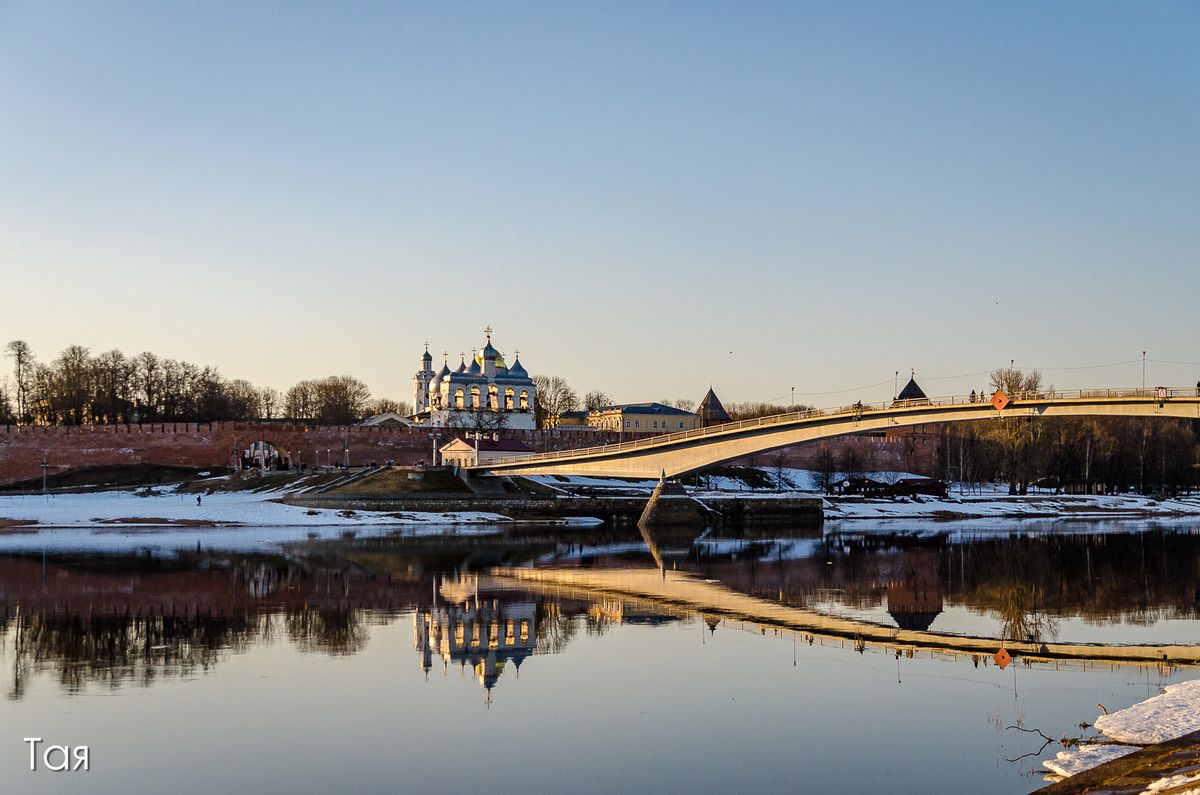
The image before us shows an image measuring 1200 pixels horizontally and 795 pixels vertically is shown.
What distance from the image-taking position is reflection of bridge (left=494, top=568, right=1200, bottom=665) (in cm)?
1841

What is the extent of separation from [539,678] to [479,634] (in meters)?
3.97

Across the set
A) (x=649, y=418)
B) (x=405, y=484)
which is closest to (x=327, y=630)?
(x=405, y=484)

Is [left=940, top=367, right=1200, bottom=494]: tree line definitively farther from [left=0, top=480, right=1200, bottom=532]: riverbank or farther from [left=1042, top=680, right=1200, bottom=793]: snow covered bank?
[left=1042, top=680, right=1200, bottom=793]: snow covered bank

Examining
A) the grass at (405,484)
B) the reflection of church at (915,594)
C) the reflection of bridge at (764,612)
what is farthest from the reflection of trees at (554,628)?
the grass at (405,484)

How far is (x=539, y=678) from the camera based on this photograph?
16688mm

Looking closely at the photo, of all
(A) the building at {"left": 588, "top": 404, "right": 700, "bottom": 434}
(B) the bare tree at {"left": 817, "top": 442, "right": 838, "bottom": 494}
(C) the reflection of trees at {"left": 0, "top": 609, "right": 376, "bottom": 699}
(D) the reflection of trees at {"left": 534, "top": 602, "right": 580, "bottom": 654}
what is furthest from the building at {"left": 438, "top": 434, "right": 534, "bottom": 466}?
(A) the building at {"left": 588, "top": 404, "right": 700, "bottom": 434}

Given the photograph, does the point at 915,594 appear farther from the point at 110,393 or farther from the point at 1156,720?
the point at 110,393

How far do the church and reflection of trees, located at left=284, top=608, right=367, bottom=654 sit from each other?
238ft

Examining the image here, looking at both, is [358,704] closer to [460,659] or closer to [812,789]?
[460,659]

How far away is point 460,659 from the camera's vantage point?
18172 millimetres

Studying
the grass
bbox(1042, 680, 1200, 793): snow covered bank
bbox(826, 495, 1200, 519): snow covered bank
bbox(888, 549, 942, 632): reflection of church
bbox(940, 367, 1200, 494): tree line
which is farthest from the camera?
bbox(940, 367, 1200, 494): tree line

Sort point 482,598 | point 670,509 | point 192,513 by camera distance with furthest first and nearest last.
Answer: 1. point 670,509
2. point 192,513
3. point 482,598

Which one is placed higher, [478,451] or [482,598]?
[478,451]

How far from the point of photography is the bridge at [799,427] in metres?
36.5
